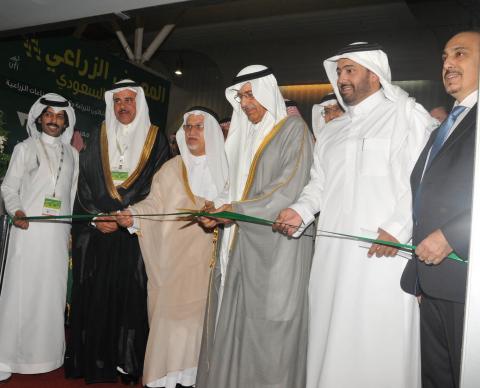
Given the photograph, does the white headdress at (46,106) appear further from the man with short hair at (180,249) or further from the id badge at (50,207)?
the man with short hair at (180,249)

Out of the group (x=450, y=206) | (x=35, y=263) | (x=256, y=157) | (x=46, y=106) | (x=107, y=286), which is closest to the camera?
(x=450, y=206)

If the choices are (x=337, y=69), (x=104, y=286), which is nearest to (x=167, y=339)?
(x=104, y=286)

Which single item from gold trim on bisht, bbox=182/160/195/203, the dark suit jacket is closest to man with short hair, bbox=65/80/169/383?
gold trim on bisht, bbox=182/160/195/203

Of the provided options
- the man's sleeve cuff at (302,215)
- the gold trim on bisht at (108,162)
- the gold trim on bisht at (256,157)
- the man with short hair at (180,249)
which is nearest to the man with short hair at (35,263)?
the gold trim on bisht at (108,162)

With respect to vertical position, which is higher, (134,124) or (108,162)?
(134,124)

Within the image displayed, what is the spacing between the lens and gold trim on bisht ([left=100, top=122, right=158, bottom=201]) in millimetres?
3824

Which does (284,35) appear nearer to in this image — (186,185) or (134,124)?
(134,124)

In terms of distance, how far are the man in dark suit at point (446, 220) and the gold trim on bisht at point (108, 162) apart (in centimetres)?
207

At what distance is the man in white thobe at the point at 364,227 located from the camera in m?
2.55

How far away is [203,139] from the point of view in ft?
12.3

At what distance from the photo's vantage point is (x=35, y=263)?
4.01 m

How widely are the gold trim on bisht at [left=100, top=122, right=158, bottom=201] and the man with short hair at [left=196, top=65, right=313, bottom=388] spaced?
90 centimetres

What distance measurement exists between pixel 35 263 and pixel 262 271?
1981 millimetres

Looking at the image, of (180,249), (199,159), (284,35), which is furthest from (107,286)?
(284,35)
